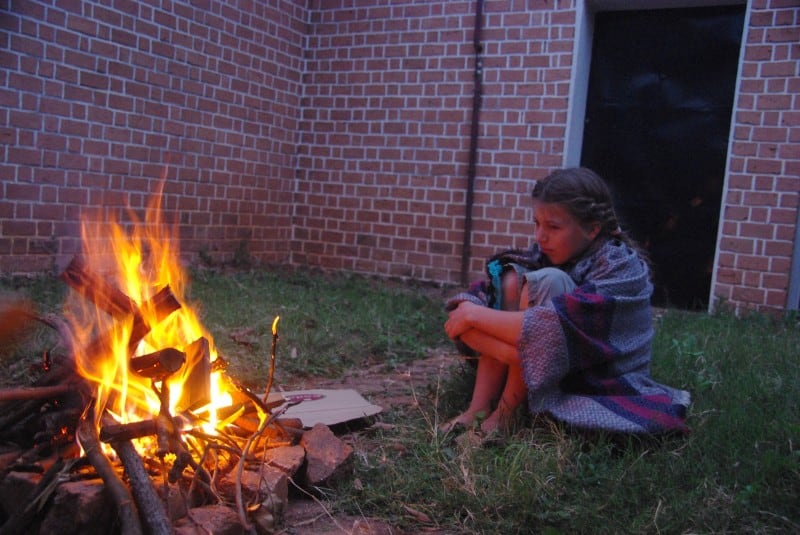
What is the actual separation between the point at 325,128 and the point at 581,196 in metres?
5.75

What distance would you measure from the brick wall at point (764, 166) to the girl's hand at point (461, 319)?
13.7 feet

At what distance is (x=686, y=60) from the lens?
7.09m

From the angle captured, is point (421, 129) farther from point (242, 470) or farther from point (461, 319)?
point (242, 470)

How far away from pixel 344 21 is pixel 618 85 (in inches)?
119

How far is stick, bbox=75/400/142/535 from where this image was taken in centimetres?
199

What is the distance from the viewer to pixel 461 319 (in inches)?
125

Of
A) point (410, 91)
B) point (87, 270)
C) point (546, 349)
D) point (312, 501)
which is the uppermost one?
point (410, 91)

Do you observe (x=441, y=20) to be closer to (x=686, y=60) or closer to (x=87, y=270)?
(x=686, y=60)

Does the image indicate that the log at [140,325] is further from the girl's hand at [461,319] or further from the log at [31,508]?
the girl's hand at [461,319]

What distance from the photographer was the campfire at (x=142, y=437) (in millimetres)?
2084

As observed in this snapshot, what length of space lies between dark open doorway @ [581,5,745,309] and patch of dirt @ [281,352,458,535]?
331 centimetres

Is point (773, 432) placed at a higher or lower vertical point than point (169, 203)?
lower

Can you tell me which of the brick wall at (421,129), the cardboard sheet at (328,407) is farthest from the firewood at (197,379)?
the brick wall at (421,129)

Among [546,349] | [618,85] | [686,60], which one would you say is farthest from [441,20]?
[546,349]
